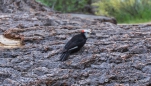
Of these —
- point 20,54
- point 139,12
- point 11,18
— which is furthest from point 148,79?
point 139,12

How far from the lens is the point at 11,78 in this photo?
11.6ft

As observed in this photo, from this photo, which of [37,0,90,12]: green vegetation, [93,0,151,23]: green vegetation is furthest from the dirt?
[37,0,90,12]: green vegetation

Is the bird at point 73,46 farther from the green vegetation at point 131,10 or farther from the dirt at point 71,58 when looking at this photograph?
the green vegetation at point 131,10

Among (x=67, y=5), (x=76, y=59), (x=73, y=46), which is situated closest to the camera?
(x=76, y=59)

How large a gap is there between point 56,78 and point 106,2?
29.3 feet

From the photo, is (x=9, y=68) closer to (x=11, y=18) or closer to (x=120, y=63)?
(x=120, y=63)

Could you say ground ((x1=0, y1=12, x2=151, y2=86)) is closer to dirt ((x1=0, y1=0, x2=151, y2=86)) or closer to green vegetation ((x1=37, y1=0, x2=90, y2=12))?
dirt ((x1=0, y1=0, x2=151, y2=86))

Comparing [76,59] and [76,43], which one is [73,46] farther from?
[76,59]

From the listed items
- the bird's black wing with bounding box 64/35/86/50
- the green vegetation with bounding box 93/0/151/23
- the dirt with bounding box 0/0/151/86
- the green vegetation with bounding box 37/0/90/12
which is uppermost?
the bird's black wing with bounding box 64/35/86/50

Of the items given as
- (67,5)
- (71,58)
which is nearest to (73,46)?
(71,58)

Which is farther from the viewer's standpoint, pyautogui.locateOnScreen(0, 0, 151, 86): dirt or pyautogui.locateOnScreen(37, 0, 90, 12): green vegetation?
pyautogui.locateOnScreen(37, 0, 90, 12): green vegetation

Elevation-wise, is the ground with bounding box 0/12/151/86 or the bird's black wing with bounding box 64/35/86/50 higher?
the bird's black wing with bounding box 64/35/86/50

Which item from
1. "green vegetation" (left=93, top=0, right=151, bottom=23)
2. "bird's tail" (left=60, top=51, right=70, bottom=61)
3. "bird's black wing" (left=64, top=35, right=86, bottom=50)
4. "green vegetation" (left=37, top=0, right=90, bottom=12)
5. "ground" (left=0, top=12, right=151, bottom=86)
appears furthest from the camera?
"green vegetation" (left=37, top=0, right=90, bottom=12)

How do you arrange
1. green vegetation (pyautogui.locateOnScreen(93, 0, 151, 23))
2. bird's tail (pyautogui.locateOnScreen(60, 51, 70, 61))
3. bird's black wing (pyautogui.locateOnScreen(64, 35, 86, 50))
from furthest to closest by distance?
green vegetation (pyautogui.locateOnScreen(93, 0, 151, 23)) → bird's black wing (pyautogui.locateOnScreen(64, 35, 86, 50)) → bird's tail (pyautogui.locateOnScreen(60, 51, 70, 61))
